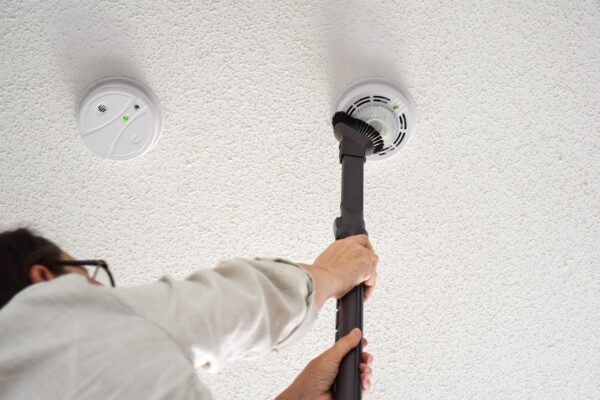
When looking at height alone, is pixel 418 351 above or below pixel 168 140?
below

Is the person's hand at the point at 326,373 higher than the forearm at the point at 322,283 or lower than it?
lower

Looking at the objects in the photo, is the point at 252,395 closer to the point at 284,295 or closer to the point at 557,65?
the point at 284,295

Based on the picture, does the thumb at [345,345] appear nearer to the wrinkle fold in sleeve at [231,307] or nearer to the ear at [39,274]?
the wrinkle fold in sleeve at [231,307]

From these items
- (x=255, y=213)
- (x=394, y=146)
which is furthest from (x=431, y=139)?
(x=255, y=213)

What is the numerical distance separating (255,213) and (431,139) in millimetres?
333

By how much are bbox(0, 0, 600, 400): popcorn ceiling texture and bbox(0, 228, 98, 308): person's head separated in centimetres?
33

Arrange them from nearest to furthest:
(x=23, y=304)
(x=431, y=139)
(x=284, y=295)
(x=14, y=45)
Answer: (x=23, y=304) → (x=284, y=295) → (x=14, y=45) → (x=431, y=139)

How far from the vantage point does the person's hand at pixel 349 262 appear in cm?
75

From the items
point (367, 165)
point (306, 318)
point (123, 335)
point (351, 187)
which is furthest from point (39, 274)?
point (367, 165)

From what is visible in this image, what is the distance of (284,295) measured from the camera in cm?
59

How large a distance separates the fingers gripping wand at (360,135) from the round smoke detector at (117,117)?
0.97 feet

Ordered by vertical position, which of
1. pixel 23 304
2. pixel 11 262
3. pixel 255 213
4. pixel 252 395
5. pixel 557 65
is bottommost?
pixel 23 304

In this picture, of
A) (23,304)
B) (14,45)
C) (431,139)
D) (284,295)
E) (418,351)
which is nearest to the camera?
(23,304)

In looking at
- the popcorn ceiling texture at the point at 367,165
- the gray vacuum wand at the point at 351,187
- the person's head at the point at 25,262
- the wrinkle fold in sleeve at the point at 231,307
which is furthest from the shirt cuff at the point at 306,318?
the popcorn ceiling texture at the point at 367,165
